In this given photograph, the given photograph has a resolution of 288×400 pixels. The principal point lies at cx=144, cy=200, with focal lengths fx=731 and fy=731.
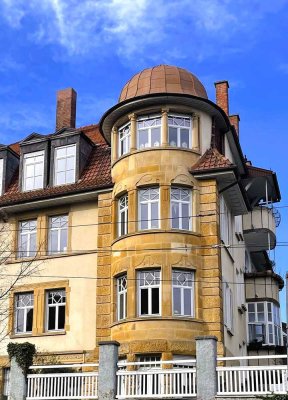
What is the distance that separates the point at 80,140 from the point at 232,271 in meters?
9.15

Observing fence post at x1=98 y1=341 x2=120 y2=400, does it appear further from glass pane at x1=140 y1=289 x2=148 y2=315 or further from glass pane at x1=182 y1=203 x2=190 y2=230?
glass pane at x1=182 y1=203 x2=190 y2=230

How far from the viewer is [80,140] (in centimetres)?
3369

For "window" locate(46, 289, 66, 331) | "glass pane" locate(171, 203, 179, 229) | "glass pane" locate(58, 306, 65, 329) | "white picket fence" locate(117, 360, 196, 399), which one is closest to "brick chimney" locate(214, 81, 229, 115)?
"glass pane" locate(171, 203, 179, 229)

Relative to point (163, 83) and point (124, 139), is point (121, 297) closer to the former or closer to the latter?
point (124, 139)

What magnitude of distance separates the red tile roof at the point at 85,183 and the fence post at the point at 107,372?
9.19 m

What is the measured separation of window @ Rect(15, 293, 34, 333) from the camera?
31.8 metres

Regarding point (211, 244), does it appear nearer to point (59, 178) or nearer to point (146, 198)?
point (146, 198)

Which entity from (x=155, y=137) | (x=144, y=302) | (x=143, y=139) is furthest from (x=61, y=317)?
(x=155, y=137)

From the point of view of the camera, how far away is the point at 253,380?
21.6m

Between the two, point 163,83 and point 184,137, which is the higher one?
point 163,83

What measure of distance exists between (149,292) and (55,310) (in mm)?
5299

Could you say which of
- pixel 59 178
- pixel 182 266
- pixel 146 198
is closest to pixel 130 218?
pixel 146 198

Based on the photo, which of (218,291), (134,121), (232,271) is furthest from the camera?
(232,271)

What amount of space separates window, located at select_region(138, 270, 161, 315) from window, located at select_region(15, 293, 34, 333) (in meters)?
6.02
